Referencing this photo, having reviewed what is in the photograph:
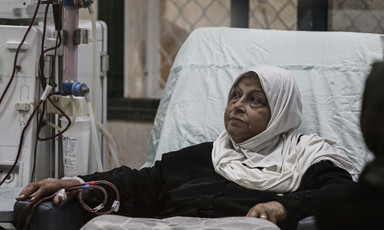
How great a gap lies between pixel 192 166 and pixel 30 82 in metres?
0.74

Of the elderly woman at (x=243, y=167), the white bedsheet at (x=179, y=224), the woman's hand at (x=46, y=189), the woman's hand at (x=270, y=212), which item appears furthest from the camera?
the elderly woman at (x=243, y=167)

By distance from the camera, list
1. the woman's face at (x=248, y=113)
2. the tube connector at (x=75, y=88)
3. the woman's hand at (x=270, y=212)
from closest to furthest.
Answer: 1. the woman's hand at (x=270, y=212)
2. the woman's face at (x=248, y=113)
3. the tube connector at (x=75, y=88)

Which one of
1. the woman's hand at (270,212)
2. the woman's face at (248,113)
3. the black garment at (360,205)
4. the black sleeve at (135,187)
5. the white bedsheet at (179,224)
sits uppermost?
the black garment at (360,205)

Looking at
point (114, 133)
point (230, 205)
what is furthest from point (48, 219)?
point (114, 133)

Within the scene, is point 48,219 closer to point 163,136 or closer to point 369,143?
point 163,136

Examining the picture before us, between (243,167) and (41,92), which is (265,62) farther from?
(41,92)

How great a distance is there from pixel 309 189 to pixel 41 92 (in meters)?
1.18

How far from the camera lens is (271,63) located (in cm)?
275

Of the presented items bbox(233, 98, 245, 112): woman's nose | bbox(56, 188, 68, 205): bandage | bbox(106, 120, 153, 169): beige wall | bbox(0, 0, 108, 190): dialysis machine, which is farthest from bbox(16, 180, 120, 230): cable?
bbox(106, 120, 153, 169): beige wall

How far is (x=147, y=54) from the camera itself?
4203 millimetres

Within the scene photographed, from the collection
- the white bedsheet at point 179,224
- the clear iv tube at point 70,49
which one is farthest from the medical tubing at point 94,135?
the white bedsheet at point 179,224

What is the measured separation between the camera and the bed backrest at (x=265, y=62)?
8.46 feet

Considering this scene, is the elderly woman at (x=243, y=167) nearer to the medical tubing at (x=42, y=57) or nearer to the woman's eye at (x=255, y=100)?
the woman's eye at (x=255, y=100)

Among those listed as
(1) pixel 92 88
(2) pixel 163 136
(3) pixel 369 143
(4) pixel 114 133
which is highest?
(3) pixel 369 143
